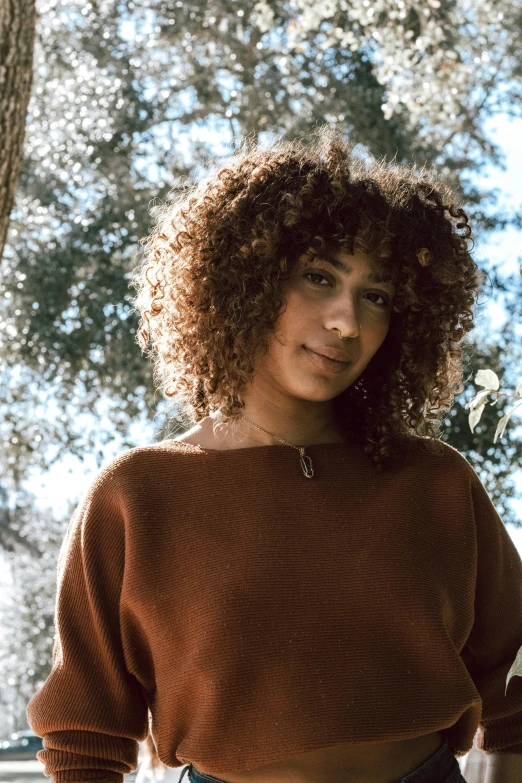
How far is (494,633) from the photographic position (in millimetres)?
2424

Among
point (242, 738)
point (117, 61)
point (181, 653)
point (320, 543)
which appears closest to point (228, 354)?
point (320, 543)

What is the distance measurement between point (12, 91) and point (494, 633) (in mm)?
2648

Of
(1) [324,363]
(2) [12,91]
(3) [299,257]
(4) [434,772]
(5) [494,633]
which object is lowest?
(4) [434,772]

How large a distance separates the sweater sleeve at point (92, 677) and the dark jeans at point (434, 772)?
161mm

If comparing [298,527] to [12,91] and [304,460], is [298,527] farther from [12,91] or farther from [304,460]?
[12,91]

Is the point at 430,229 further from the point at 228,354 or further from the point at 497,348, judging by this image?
the point at 497,348

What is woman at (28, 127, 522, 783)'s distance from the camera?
210 centimetres

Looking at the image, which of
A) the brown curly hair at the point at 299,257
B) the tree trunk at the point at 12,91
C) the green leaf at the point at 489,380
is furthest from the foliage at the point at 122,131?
the green leaf at the point at 489,380

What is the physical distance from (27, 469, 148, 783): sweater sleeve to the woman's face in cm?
45

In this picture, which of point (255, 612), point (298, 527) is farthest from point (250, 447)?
point (255, 612)

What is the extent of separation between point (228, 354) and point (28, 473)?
29.0 ft

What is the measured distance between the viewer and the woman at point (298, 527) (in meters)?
2.10

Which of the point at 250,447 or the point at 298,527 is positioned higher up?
the point at 250,447

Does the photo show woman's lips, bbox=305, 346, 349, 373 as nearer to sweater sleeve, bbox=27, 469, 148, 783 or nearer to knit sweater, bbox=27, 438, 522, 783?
knit sweater, bbox=27, 438, 522, 783
